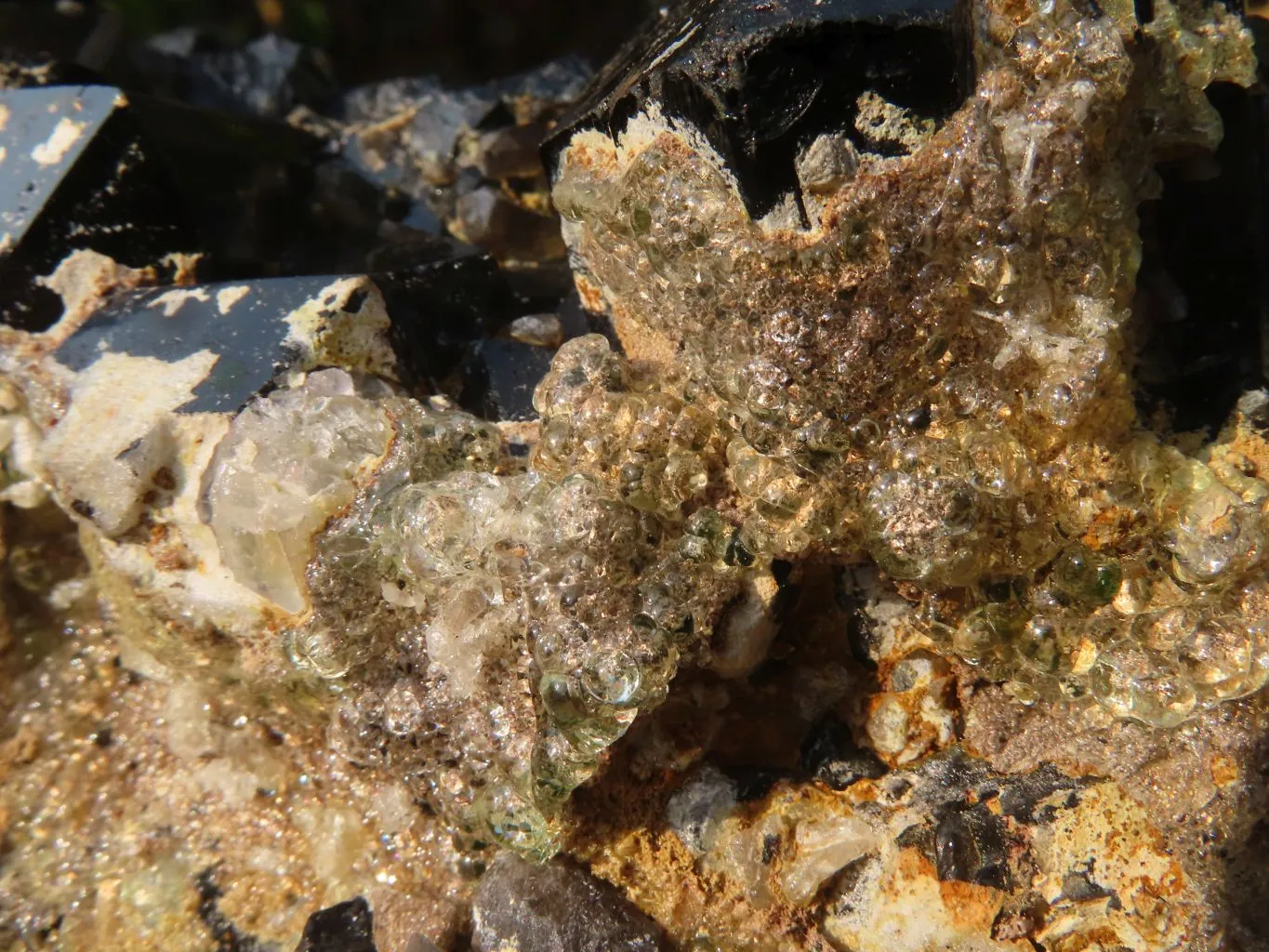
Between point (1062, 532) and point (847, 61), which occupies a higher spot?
point (847, 61)

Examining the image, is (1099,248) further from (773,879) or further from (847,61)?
(773,879)

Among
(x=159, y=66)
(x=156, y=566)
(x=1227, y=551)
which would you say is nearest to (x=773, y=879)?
(x=1227, y=551)

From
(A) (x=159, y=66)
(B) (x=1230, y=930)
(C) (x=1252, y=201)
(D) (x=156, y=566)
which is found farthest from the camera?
(A) (x=159, y=66)

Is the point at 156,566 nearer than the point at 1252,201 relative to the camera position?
No

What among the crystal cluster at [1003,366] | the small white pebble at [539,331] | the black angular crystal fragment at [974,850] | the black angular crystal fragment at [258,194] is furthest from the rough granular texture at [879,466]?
the black angular crystal fragment at [258,194]

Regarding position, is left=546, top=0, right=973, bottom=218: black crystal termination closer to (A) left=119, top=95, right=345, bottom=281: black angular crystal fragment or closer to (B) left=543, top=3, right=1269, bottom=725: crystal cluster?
(B) left=543, top=3, right=1269, bottom=725: crystal cluster

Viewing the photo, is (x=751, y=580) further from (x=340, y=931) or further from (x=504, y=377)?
(x=340, y=931)
